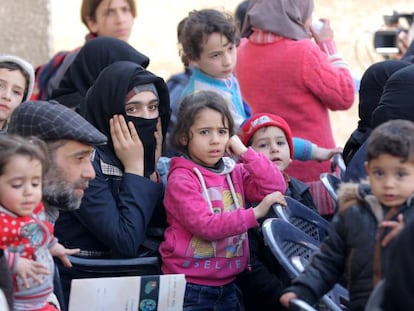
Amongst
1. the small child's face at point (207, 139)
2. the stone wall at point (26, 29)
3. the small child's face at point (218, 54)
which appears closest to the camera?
the small child's face at point (207, 139)

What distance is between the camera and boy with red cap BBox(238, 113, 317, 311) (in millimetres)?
5211

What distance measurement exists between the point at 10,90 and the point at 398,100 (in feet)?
6.13

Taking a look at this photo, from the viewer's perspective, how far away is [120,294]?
14.8 ft

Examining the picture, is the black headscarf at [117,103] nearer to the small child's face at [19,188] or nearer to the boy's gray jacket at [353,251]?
the small child's face at [19,188]

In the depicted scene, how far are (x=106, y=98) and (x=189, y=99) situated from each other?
398mm

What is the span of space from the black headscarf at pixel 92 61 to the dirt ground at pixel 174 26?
738 centimetres

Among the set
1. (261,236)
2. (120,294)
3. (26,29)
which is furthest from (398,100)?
(26,29)

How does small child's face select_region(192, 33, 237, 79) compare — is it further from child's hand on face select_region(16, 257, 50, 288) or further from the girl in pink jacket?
child's hand on face select_region(16, 257, 50, 288)

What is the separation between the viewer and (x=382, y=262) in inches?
148

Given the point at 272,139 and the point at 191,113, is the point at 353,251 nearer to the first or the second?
the point at 191,113

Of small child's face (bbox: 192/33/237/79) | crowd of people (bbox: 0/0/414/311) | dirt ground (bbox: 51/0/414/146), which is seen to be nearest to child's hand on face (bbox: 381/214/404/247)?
crowd of people (bbox: 0/0/414/311)

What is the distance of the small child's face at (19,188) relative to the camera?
3.88m

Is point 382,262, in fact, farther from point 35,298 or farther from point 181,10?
point 181,10

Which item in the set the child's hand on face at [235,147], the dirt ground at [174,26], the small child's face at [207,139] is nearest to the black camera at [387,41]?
the dirt ground at [174,26]
